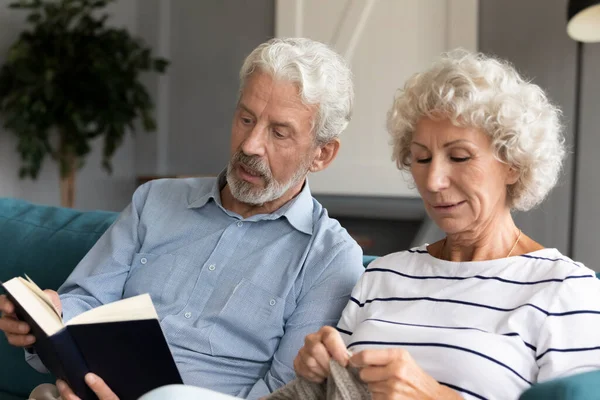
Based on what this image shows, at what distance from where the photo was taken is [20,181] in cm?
461

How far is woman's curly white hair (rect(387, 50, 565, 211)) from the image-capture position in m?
1.36

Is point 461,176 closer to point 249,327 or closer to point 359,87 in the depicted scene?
point 249,327

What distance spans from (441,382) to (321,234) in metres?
0.55

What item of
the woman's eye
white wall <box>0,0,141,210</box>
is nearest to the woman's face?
the woman's eye

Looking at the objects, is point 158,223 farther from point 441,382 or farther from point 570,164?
point 570,164

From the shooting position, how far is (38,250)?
210 centimetres

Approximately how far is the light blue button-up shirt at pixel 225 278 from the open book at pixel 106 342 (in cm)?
28

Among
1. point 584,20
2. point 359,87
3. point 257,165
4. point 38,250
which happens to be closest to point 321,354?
point 257,165

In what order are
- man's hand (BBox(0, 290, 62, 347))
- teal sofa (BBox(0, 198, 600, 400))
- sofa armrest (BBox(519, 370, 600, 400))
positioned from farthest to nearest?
teal sofa (BBox(0, 198, 600, 400))
man's hand (BBox(0, 290, 62, 347))
sofa armrest (BBox(519, 370, 600, 400))

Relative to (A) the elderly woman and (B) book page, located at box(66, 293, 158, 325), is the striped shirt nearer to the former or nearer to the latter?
(A) the elderly woman

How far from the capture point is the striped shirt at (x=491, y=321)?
3.96 feet

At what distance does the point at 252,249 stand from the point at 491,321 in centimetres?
65

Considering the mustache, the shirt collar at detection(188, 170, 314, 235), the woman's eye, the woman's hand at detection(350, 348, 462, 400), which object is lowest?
the woman's hand at detection(350, 348, 462, 400)

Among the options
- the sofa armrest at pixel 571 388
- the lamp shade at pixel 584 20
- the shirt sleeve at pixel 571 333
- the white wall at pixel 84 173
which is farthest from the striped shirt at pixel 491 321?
the white wall at pixel 84 173
